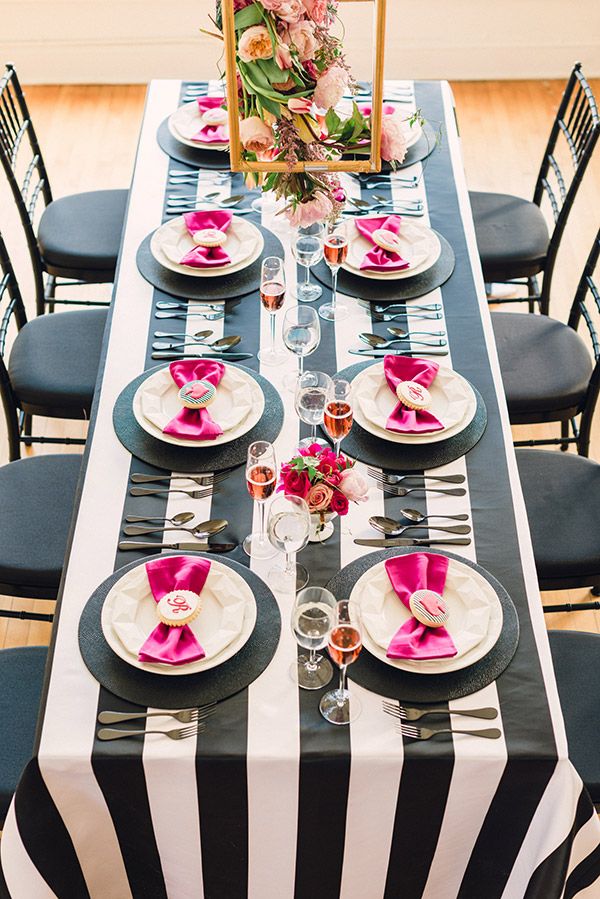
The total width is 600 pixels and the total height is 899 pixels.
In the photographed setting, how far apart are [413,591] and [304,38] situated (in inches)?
43.6

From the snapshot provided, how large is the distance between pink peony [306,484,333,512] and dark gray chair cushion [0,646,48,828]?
74 centimetres

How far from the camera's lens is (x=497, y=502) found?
216 centimetres

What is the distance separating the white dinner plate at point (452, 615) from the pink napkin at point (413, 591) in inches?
0.5

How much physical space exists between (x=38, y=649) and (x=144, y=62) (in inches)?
160

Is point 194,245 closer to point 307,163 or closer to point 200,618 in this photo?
point 307,163

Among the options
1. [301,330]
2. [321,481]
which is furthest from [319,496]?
[301,330]

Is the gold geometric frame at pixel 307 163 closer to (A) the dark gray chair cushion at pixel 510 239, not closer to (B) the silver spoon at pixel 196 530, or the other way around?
(B) the silver spoon at pixel 196 530

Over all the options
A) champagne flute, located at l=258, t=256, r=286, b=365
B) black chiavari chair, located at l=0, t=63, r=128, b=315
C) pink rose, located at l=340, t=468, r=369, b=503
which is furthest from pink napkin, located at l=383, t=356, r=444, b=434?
black chiavari chair, located at l=0, t=63, r=128, b=315

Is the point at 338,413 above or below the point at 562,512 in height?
above

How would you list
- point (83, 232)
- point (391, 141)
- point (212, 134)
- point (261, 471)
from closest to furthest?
point (261, 471), point (391, 141), point (212, 134), point (83, 232)

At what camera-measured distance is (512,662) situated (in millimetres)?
1855

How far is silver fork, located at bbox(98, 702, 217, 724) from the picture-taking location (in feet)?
5.73

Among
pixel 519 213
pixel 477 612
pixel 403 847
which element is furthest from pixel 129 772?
pixel 519 213

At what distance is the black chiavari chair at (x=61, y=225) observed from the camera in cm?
333
